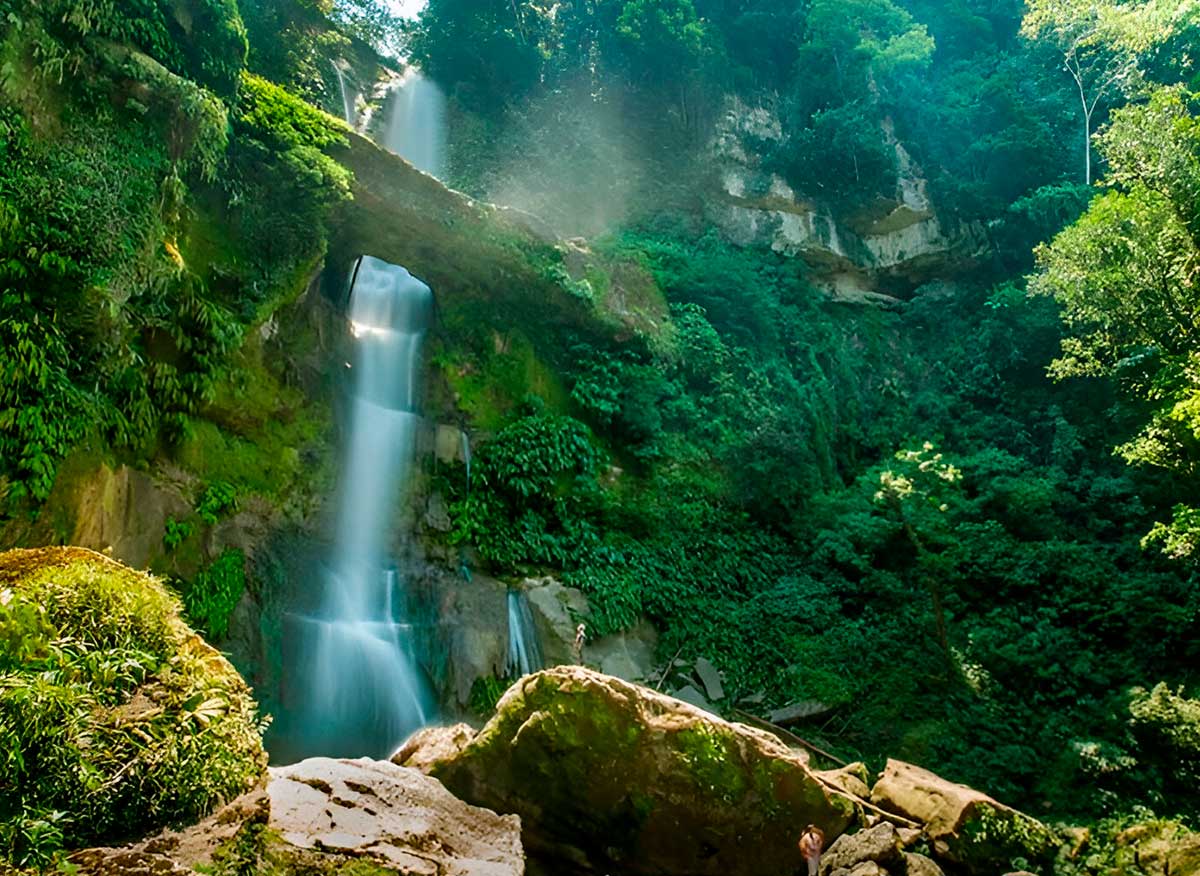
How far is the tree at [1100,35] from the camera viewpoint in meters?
20.3

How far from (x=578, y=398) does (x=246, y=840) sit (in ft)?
39.7

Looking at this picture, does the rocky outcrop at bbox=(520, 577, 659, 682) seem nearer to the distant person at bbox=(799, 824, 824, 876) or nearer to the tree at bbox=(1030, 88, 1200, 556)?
the distant person at bbox=(799, 824, 824, 876)

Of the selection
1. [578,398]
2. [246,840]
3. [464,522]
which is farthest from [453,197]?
[246,840]

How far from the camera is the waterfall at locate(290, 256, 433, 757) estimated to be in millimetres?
9492

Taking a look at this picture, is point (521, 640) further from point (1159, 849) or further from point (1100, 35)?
point (1100, 35)

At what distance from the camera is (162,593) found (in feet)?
11.0

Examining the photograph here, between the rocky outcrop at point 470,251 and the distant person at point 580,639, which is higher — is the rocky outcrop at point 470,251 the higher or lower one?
the higher one

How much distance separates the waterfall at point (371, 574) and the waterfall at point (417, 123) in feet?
24.2

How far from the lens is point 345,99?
763 inches

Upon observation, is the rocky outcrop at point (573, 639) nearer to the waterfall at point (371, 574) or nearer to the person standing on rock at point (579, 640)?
the person standing on rock at point (579, 640)

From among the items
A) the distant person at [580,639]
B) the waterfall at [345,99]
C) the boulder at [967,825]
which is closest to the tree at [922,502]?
the boulder at [967,825]

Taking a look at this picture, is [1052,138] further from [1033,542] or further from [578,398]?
[578,398]

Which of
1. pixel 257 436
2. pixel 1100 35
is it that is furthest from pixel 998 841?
pixel 1100 35

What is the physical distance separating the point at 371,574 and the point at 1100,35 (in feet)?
87.1
